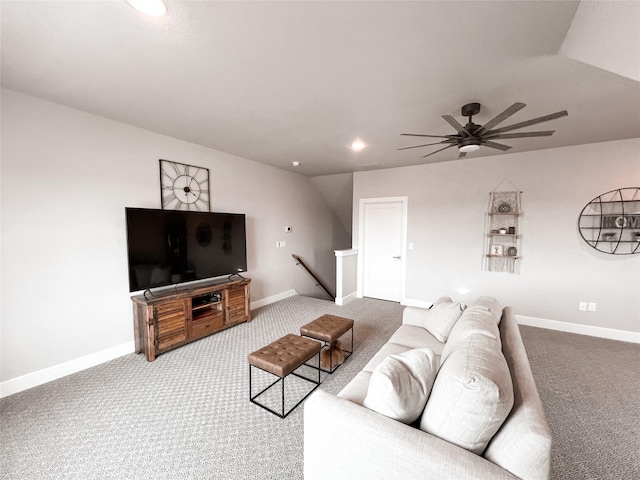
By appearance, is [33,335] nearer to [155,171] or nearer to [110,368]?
[110,368]

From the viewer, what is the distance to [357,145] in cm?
357

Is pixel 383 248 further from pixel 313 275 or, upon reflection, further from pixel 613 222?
pixel 613 222

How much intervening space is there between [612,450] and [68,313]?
460 cm

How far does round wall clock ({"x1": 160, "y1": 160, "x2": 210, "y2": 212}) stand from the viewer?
128 inches

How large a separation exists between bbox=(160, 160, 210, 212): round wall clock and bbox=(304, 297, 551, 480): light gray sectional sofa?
3107mm

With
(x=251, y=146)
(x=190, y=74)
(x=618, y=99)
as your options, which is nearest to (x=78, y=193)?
(x=190, y=74)

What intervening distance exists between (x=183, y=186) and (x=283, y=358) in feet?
8.76

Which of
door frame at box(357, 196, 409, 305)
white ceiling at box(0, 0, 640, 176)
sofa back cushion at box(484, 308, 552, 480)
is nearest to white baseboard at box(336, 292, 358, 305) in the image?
door frame at box(357, 196, 409, 305)

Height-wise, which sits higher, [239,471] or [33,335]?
[33,335]

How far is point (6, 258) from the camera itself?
2205mm

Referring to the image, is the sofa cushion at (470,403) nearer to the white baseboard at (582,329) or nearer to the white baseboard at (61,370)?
the white baseboard at (61,370)

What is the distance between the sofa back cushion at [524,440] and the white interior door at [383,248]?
382 centimetres

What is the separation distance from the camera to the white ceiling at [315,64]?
55.0 inches

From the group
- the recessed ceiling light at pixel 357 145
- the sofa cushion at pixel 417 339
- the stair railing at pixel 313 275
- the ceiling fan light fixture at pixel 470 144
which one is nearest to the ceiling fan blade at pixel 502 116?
the ceiling fan light fixture at pixel 470 144
